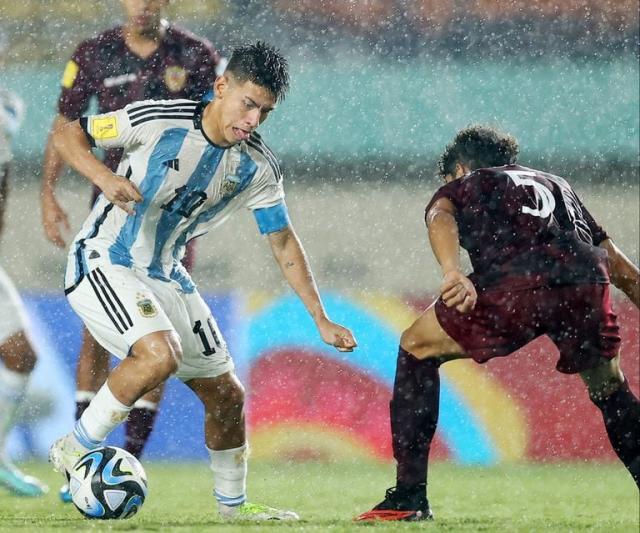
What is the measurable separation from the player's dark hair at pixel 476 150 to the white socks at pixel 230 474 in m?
1.16

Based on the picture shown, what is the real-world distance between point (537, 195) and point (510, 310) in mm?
376

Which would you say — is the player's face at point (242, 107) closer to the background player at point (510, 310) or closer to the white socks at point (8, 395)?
the background player at point (510, 310)

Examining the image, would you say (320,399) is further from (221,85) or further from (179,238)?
(221,85)

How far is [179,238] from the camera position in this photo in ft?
13.4

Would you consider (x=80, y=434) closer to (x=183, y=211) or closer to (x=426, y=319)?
(x=183, y=211)

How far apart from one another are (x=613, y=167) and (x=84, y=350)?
339 cm

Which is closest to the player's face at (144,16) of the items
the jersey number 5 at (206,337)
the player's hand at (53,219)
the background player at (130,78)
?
the background player at (130,78)

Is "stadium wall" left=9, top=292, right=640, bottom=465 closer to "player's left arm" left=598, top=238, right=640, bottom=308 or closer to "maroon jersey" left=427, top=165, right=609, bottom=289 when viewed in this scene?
"player's left arm" left=598, top=238, right=640, bottom=308

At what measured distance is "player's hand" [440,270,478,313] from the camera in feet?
11.9

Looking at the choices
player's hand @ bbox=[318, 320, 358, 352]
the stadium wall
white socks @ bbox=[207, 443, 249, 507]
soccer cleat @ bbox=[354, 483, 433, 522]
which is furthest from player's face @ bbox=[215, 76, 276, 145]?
the stadium wall

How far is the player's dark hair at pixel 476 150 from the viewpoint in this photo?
4242 millimetres

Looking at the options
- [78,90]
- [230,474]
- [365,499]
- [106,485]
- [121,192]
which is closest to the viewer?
[121,192]

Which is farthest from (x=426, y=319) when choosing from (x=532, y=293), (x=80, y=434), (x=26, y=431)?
(x=26, y=431)

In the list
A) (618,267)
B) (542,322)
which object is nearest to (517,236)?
(542,322)
